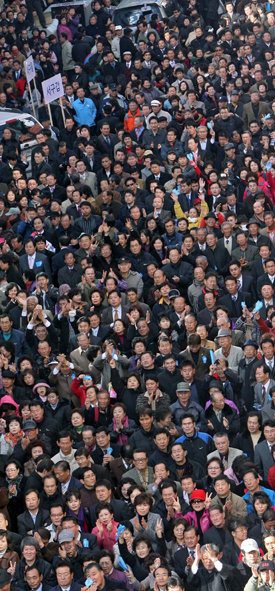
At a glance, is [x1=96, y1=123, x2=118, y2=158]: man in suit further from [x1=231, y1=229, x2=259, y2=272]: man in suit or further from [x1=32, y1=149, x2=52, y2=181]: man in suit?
[x1=231, y1=229, x2=259, y2=272]: man in suit

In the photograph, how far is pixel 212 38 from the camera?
25.9 m

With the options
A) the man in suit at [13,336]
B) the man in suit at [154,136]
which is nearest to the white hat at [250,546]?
the man in suit at [13,336]

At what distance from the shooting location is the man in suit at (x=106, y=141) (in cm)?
2214

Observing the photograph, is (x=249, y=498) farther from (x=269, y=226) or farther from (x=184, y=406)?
(x=269, y=226)

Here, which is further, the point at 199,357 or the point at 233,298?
the point at 233,298

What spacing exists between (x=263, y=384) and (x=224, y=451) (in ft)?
4.26

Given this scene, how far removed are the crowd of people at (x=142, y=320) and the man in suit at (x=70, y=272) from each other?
1.2 inches

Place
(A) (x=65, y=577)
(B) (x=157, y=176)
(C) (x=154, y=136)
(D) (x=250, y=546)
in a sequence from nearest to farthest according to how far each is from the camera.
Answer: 1. (D) (x=250, y=546)
2. (A) (x=65, y=577)
3. (B) (x=157, y=176)
4. (C) (x=154, y=136)

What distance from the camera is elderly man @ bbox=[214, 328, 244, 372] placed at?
613 inches

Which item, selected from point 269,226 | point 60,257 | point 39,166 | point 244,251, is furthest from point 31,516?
point 39,166

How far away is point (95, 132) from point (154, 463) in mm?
11067

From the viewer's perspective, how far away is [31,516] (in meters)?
13.6

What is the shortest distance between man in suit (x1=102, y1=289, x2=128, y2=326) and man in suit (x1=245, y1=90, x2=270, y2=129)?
6.53 meters

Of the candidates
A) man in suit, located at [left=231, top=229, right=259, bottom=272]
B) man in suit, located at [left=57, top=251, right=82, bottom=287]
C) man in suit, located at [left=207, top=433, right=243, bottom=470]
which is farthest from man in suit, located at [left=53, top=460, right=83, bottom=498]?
man in suit, located at [left=231, top=229, right=259, bottom=272]
